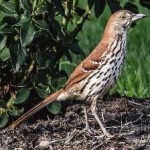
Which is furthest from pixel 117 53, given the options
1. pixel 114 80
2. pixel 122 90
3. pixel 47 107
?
pixel 122 90

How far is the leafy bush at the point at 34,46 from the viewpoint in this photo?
21.3 ft

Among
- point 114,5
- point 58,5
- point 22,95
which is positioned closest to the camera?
point 58,5

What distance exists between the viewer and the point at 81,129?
702 cm

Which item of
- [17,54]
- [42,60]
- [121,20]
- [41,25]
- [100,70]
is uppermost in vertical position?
[41,25]

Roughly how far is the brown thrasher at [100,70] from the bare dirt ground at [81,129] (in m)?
0.13

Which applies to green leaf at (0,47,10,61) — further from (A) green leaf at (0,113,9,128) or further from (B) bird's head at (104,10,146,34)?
(B) bird's head at (104,10,146,34)

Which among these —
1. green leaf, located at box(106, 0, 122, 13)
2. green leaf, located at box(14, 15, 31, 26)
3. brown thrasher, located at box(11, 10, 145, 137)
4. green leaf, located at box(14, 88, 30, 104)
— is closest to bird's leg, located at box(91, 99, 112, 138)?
brown thrasher, located at box(11, 10, 145, 137)

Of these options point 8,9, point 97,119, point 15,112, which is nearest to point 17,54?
point 8,9

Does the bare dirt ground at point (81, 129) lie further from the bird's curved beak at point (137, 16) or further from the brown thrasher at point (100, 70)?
the bird's curved beak at point (137, 16)

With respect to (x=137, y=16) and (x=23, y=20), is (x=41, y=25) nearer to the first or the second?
(x=23, y=20)

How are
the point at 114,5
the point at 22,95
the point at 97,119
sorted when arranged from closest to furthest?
the point at 97,119, the point at 22,95, the point at 114,5

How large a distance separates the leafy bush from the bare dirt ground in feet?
0.63

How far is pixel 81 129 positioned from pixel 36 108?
400 mm

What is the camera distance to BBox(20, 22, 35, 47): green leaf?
6.35m
